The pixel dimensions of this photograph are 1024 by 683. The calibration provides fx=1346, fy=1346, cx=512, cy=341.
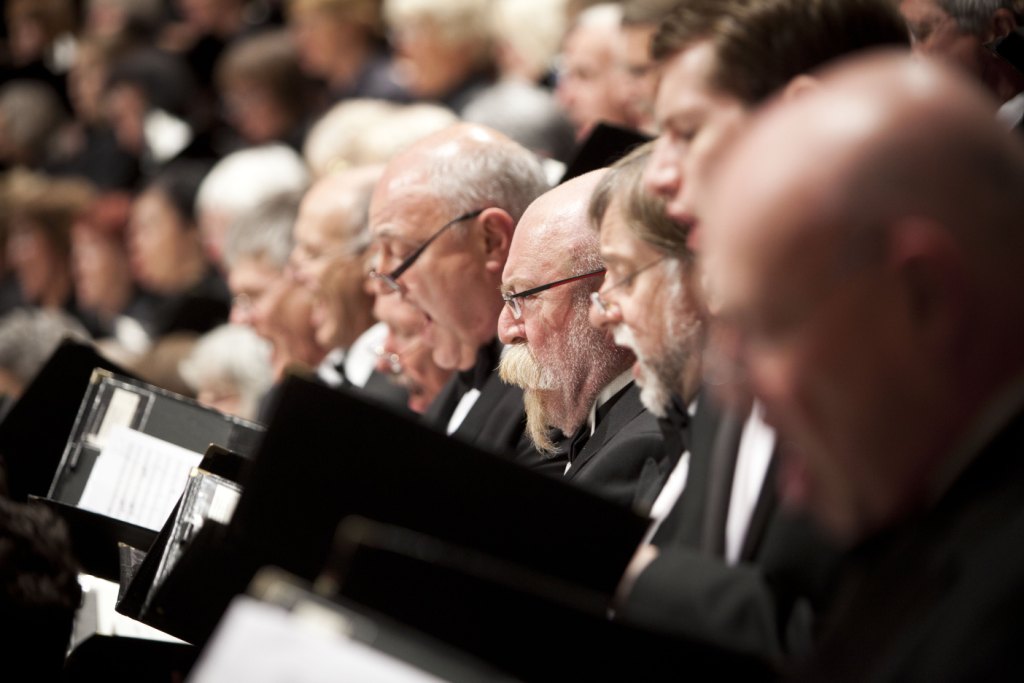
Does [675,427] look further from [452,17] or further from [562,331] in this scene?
[452,17]

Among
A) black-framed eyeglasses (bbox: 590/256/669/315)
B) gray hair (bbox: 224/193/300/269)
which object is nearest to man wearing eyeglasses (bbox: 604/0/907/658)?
black-framed eyeglasses (bbox: 590/256/669/315)

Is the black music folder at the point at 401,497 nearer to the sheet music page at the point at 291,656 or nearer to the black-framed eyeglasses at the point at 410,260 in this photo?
the sheet music page at the point at 291,656

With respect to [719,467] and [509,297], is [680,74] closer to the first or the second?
[719,467]

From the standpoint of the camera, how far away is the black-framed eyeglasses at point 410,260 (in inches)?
120

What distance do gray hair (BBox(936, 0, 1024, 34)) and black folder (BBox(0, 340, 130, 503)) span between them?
1984mm

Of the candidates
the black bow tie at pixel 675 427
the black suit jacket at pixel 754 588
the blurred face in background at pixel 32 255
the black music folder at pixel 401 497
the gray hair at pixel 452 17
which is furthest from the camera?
the blurred face in background at pixel 32 255

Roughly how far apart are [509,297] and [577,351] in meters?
0.19

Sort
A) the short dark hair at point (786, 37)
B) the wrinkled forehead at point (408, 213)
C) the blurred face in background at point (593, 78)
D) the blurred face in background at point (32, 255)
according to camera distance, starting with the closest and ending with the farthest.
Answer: the short dark hair at point (786, 37)
the wrinkled forehead at point (408, 213)
the blurred face in background at point (593, 78)
the blurred face in background at point (32, 255)

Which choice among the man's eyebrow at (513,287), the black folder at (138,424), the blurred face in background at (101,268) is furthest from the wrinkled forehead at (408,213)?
the blurred face in background at (101,268)

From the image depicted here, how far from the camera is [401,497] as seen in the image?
5.32 ft

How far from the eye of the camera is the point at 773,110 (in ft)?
4.14

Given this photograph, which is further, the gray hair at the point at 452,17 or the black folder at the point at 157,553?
the gray hair at the point at 452,17

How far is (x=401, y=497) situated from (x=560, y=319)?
3.39 feet

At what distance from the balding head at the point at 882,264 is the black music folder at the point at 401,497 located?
1.45 feet
